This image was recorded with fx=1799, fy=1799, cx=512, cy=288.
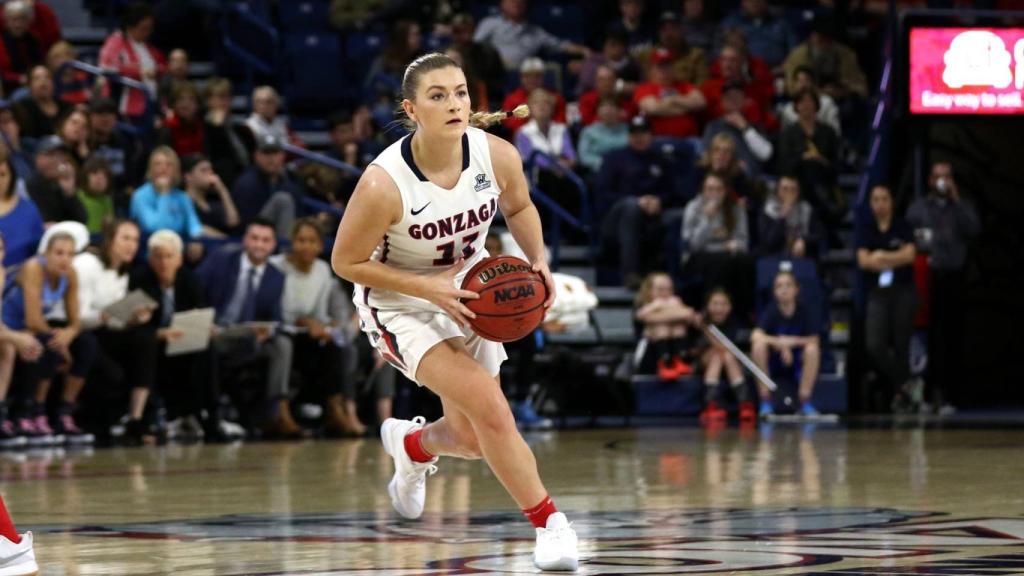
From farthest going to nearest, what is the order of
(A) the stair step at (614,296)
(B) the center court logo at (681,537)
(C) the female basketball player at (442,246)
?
(A) the stair step at (614,296)
(C) the female basketball player at (442,246)
(B) the center court logo at (681,537)

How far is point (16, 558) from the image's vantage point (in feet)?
15.4

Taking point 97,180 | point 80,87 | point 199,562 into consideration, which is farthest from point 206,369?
point 199,562

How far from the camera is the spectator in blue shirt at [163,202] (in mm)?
13070

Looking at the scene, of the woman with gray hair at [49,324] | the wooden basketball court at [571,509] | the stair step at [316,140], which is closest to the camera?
the wooden basketball court at [571,509]

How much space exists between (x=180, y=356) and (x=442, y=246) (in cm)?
715

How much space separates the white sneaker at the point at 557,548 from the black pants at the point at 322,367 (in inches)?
297

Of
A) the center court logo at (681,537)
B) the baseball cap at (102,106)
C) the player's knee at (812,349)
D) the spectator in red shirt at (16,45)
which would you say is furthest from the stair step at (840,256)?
the center court logo at (681,537)

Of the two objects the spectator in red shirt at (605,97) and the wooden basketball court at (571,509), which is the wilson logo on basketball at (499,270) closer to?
the wooden basketball court at (571,509)

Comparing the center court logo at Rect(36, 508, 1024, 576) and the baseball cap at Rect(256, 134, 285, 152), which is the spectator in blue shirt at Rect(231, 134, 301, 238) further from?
the center court logo at Rect(36, 508, 1024, 576)

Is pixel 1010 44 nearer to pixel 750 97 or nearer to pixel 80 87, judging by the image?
pixel 750 97

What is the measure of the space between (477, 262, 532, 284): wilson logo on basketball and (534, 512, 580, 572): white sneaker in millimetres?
787

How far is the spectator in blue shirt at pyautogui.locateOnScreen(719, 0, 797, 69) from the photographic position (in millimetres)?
17375

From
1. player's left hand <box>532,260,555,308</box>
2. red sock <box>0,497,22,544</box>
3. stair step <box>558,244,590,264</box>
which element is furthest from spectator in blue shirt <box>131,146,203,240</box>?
red sock <box>0,497,22,544</box>

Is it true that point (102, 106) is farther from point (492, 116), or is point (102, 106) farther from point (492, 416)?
point (492, 416)
